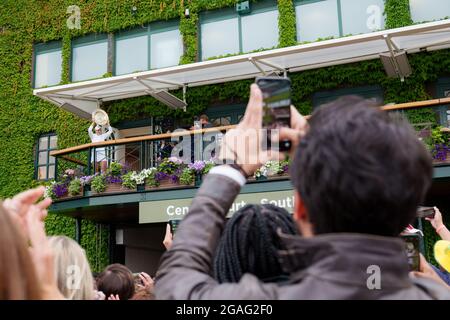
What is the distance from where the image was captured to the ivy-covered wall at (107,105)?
1264 centimetres

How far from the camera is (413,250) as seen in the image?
2533 mm

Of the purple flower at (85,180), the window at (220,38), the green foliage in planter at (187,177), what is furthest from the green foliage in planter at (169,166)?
the window at (220,38)

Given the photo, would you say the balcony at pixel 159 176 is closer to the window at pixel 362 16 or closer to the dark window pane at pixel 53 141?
the dark window pane at pixel 53 141

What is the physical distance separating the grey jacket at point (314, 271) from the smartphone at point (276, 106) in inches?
12.4

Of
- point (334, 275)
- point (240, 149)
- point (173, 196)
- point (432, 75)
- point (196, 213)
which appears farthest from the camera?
point (432, 75)

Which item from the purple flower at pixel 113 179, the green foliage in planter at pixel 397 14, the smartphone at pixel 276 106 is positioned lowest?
the smartphone at pixel 276 106

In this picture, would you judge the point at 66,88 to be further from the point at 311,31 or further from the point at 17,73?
the point at 311,31

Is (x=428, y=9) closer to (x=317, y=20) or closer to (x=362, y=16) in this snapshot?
(x=362, y=16)

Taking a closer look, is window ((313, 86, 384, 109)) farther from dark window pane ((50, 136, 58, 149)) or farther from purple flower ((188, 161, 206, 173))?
dark window pane ((50, 136, 58, 149))

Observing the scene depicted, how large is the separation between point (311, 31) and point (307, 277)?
1305 centimetres

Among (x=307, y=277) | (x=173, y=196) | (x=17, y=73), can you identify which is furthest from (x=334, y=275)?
(x=17, y=73)

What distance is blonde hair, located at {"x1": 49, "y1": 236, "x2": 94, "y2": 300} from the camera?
2.30 m

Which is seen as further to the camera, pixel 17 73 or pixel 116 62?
pixel 17 73
